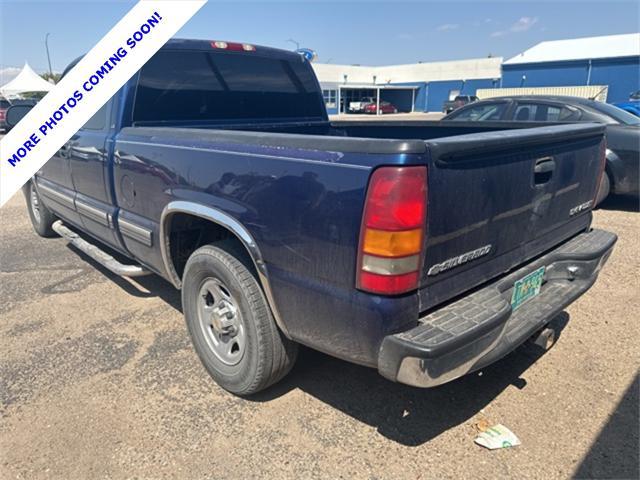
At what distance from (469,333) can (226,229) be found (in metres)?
1.43

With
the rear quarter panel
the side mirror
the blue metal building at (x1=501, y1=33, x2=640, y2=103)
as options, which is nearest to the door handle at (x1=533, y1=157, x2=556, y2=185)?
the rear quarter panel

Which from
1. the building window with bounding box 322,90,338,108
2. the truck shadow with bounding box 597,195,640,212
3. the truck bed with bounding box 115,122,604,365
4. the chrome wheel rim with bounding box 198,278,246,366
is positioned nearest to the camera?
the truck bed with bounding box 115,122,604,365

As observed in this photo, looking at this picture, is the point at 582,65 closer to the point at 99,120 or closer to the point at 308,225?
the point at 99,120

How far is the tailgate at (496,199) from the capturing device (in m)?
1.89

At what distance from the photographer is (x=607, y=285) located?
4.18 metres

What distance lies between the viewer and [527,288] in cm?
248

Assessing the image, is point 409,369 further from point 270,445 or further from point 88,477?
point 88,477

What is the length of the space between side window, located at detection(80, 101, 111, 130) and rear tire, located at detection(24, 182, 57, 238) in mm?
2345

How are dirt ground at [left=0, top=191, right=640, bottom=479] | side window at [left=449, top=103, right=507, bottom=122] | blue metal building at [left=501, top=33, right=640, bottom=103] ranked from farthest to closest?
blue metal building at [left=501, top=33, right=640, bottom=103], side window at [left=449, top=103, right=507, bottom=122], dirt ground at [left=0, top=191, right=640, bottom=479]

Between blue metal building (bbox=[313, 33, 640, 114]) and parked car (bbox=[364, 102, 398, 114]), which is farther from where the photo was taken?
parked car (bbox=[364, 102, 398, 114])

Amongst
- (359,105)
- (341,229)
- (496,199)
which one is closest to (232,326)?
(341,229)

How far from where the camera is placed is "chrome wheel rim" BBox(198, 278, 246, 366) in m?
2.68

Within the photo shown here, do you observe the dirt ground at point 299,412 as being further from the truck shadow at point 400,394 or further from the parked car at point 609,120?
the parked car at point 609,120

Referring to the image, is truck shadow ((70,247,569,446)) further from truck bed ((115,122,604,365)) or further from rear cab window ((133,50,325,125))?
rear cab window ((133,50,325,125))
